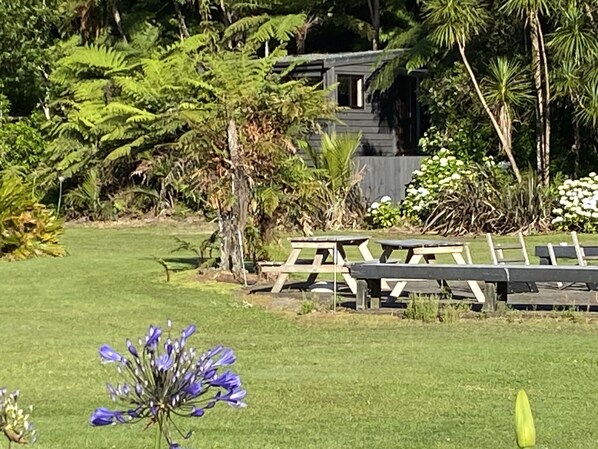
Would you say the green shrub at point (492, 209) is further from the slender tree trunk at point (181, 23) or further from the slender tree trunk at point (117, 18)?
the slender tree trunk at point (117, 18)

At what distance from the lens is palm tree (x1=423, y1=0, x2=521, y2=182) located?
24688 millimetres

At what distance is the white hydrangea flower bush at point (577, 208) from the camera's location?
909 inches

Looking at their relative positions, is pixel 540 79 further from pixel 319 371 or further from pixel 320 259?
pixel 319 371

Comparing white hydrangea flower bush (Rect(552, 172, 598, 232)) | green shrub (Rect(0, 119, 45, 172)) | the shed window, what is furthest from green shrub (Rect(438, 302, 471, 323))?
green shrub (Rect(0, 119, 45, 172))

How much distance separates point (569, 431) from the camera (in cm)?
665

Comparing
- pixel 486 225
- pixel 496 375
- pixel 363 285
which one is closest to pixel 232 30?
pixel 486 225

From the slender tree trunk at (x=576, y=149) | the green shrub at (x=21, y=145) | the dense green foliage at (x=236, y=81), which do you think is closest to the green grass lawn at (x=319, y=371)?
the dense green foliage at (x=236, y=81)

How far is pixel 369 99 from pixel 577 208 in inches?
388

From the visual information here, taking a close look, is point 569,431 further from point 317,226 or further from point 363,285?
point 317,226

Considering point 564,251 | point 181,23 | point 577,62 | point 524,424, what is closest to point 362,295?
point 564,251

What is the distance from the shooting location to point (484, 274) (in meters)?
11.1

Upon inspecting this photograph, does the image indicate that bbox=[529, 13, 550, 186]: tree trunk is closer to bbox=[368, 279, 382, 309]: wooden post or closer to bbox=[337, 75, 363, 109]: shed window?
bbox=[337, 75, 363, 109]: shed window

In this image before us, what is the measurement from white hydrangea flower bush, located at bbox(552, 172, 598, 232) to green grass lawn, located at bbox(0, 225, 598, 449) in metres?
11.0

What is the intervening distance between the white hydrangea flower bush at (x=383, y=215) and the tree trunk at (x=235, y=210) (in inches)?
440
